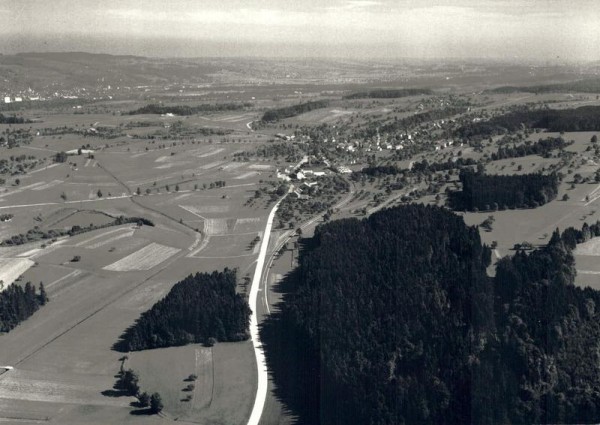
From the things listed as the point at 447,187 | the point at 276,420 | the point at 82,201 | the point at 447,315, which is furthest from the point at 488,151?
the point at 276,420

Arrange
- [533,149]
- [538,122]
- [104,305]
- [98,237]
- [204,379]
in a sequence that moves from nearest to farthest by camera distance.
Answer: [204,379]
[104,305]
[98,237]
[533,149]
[538,122]

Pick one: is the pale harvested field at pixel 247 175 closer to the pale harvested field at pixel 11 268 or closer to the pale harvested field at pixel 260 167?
the pale harvested field at pixel 260 167

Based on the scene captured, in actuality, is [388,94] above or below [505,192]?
above

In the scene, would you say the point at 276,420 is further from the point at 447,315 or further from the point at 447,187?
the point at 447,187

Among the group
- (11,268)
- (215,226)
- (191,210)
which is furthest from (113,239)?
(191,210)

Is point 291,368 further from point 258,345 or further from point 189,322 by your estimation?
point 189,322
